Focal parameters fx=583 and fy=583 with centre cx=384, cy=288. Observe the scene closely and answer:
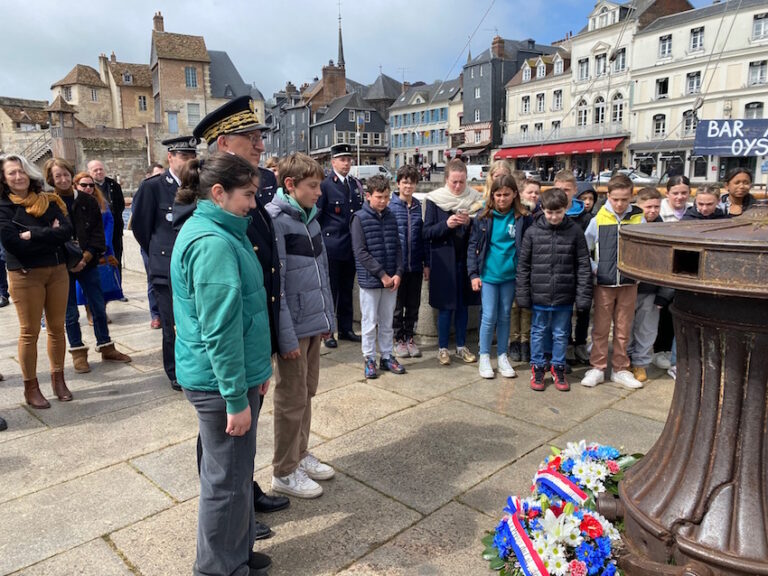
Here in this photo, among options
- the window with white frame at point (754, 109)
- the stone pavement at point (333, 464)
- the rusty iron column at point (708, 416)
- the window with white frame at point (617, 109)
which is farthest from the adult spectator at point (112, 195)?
the window with white frame at point (617, 109)

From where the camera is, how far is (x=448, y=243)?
Answer: 5629 mm

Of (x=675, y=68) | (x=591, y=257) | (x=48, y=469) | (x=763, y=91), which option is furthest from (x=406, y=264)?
(x=675, y=68)

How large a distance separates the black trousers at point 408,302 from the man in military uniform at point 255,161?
2903 mm

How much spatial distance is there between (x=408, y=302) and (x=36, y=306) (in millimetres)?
3250

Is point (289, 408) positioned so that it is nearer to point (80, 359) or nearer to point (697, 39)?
point (80, 359)

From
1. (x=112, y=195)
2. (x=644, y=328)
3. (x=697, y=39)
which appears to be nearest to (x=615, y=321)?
(x=644, y=328)

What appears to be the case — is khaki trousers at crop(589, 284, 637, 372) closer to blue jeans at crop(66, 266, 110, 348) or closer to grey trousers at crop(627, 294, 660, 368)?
grey trousers at crop(627, 294, 660, 368)

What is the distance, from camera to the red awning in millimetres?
43156

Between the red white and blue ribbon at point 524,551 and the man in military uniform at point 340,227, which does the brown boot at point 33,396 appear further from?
the red white and blue ribbon at point 524,551

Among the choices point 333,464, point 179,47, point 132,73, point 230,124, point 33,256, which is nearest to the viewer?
point 230,124

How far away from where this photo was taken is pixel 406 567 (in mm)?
2613

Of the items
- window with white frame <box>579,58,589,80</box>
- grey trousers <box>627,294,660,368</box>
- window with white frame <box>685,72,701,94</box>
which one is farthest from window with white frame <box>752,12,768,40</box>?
grey trousers <box>627,294,660,368</box>

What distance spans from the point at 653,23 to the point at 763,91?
9.95 meters

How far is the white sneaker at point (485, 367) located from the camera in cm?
516
